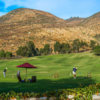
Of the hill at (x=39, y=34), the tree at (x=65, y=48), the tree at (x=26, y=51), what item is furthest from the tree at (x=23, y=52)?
the hill at (x=39, y=34)

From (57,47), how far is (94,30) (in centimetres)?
7291

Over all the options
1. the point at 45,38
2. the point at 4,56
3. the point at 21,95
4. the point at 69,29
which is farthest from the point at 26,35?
the point at 21,95

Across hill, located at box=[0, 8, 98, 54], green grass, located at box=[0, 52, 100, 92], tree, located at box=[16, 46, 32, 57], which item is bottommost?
green grass, located at box=[0, 52, 100, 92]

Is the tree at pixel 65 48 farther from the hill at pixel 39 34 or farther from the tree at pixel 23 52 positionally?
the hill at pixel 39 34

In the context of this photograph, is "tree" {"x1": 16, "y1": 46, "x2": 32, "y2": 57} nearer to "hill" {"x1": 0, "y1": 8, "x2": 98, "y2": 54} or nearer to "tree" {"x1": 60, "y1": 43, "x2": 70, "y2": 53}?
"tree" {"x1": 60, "y1": 43, "x2": 70, "y2": 53}

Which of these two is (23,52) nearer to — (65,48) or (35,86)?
(65,48)

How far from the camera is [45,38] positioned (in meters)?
141

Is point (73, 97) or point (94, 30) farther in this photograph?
point (94, 30)

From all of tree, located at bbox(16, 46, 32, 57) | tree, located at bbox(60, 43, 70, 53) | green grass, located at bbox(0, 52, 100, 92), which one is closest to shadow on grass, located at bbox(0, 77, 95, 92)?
green grass, located at bbox(0, 52, 100, 92)

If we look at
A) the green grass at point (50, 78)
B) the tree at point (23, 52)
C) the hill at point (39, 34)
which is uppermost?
the hill at point (39, 34)

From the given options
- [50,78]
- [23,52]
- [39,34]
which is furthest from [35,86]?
[39,34]

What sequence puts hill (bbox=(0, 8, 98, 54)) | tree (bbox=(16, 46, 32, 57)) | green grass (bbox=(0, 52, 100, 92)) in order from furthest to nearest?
hill (bbox=(0, 8, 98, 54)), tree (bbox=(16, 46, 32, 57)), green grass (bbox=(0, 52, 100, 92))

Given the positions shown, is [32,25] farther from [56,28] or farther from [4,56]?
[4,56]

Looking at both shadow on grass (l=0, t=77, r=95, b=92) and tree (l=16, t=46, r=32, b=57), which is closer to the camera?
shadow on grass (l=0, t=77, r=95, b=92)
